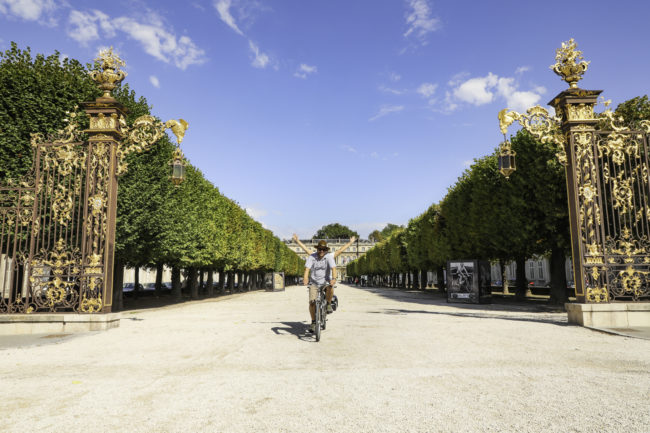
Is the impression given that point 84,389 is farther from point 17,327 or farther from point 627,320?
point 627,320

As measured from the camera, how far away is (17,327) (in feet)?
34.2

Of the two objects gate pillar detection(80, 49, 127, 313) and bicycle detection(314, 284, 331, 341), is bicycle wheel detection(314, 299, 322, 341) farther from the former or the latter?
gate pillar detection(80, 49, 127, 313)

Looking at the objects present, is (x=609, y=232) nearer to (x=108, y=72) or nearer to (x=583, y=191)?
(x=583, y=191)

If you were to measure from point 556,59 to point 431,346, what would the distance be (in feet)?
31.3

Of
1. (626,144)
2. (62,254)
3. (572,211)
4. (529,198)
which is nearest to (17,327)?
(62,254)

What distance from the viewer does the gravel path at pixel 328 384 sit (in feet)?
12.8

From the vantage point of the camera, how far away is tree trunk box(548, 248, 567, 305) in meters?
21.2

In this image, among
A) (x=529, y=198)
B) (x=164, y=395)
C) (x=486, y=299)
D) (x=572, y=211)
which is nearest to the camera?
(x=164, y=395)

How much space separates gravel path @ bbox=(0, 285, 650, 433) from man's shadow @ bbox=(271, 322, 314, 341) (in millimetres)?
174

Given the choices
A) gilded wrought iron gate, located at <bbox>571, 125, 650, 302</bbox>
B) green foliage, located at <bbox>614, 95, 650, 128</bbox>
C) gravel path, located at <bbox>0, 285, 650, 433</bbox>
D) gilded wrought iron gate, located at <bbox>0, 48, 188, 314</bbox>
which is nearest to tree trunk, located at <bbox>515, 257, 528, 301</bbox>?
green foliage, located at <bbox>614, 95, 650, 128</bbox>

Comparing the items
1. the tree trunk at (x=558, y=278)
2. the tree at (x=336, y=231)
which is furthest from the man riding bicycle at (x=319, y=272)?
the tree at (x=336, y=231)

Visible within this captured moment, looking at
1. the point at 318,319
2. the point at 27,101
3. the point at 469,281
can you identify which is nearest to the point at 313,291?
the point at 318,319

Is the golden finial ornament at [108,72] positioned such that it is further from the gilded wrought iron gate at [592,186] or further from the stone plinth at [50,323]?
the gilded wrought iron gate at [592,186]

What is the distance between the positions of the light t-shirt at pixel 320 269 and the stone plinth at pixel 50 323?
219 inches
